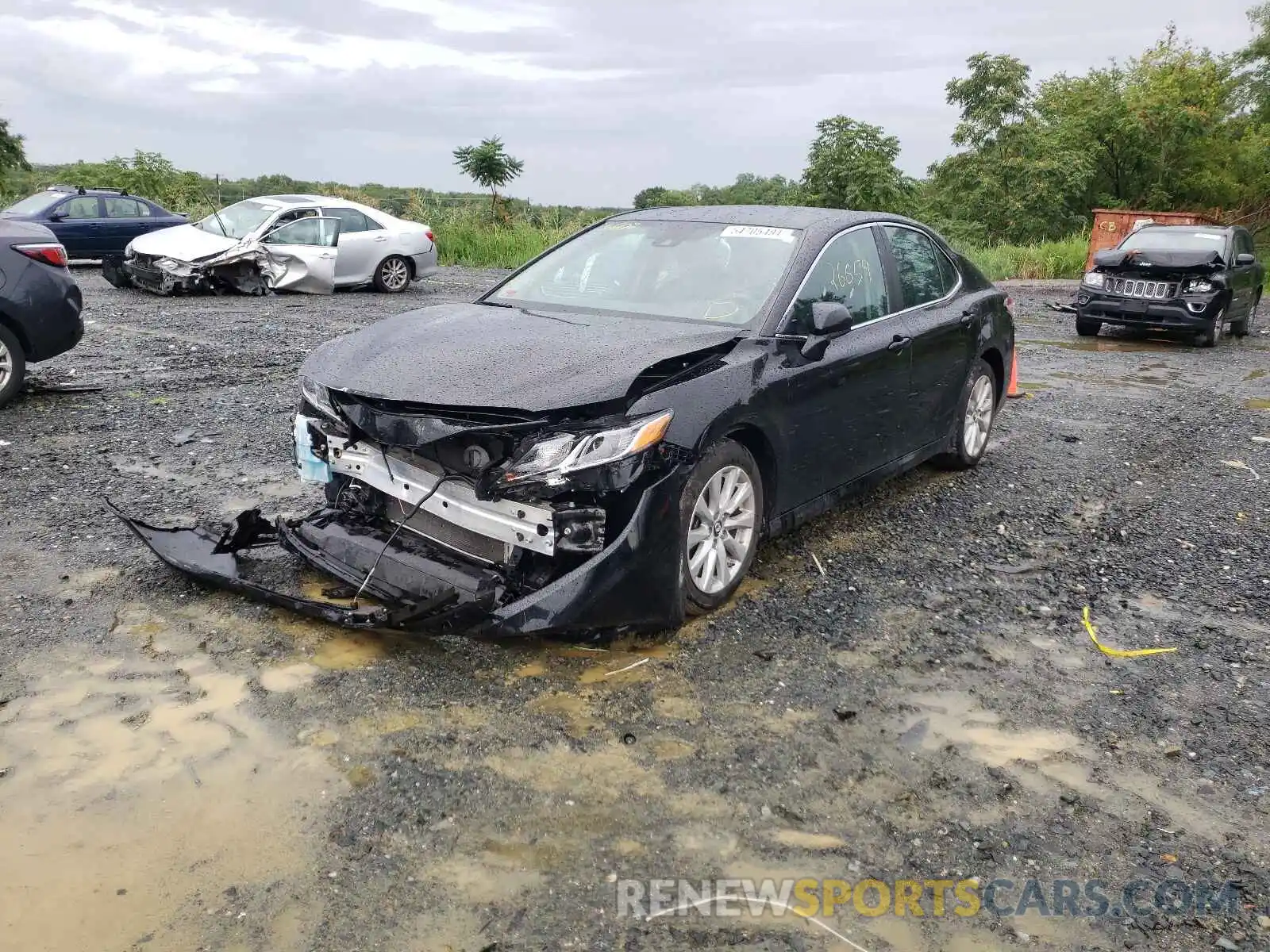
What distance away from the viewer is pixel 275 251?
49.5ft

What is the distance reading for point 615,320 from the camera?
15.3 feet

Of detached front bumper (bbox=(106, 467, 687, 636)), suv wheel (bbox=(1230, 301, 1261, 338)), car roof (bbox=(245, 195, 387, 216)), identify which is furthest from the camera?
car roof (bbox=(245, 195, 387, 216))

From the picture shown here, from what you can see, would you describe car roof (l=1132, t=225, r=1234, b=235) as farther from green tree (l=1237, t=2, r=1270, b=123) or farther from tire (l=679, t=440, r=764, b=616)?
green tree (l=1237, t=2, r=1270, b=123)

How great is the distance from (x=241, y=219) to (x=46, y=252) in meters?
8.17

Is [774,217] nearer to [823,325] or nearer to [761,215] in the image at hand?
[761,215]

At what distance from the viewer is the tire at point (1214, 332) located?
521 inches

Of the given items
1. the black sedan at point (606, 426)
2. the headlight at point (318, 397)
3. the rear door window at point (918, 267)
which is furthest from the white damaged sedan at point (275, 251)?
the headlight at point (318, 397)

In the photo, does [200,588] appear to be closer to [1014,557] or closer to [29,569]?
[29,569]

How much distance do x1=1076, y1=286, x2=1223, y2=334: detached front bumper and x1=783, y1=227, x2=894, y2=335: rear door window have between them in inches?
367

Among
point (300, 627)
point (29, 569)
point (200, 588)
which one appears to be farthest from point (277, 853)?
point (29, 569)

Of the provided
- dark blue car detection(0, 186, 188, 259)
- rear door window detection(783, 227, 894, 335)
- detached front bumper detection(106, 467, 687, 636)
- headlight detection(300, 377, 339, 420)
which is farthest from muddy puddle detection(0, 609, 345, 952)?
dark blue car detection(0, 186, 188, 259)

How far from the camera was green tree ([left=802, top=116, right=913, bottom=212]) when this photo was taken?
A: 3145 centimetres

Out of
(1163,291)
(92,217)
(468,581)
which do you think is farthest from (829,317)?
(92,217)

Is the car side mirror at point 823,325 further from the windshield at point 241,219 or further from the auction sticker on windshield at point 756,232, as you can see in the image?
the windshield at point 241,219
